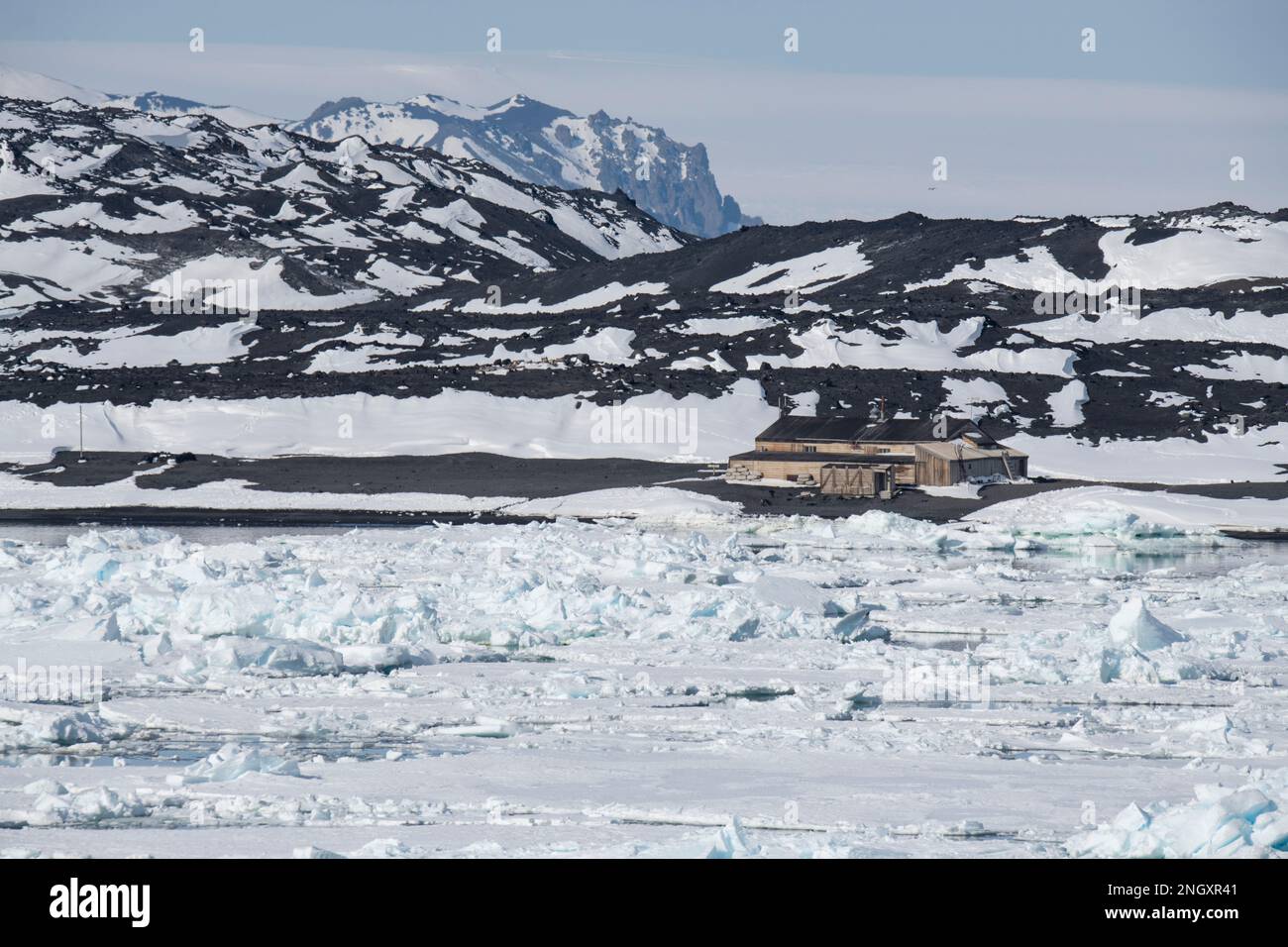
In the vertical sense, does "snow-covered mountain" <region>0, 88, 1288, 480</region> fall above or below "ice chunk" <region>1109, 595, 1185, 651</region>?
above

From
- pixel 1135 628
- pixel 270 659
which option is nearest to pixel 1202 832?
pixel 1135 628

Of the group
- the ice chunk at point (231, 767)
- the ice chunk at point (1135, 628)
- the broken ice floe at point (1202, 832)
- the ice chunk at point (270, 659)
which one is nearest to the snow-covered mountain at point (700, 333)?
the ice chunk at point (1135, 628)

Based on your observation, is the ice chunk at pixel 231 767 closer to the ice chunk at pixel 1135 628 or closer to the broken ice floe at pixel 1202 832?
→ the broken ice floe at pixel 1202 832

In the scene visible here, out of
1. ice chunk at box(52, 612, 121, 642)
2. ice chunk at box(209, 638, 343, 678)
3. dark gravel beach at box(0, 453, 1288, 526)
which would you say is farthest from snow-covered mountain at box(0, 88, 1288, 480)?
ice chunk at box(209, 638, 343, 678)

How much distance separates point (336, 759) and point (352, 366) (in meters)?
89.9

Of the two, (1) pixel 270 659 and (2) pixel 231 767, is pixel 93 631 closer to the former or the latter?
(1) pixel 270 659

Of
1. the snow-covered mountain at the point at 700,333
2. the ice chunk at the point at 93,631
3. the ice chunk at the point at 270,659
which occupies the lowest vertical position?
the ice chunk at the point at 270,659

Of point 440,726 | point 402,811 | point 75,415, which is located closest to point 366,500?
point 75,415

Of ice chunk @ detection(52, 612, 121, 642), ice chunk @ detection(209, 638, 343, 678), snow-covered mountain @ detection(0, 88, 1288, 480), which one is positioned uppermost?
snow-covered mountain @ detection(0, 88, 1288, 480)

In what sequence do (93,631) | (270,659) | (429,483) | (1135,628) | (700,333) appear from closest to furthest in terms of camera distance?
(270,659), (1135,628), (93,631), (429,483), (700,333)

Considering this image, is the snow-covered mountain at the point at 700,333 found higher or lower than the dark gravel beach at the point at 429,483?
higher

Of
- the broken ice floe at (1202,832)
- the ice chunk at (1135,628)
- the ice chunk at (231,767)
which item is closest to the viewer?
the broken ice floe at (1202,832)

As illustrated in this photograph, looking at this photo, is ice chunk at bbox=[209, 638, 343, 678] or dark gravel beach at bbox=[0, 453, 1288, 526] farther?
dark gravel beach at bbox=[0, 453, 1288, 526]

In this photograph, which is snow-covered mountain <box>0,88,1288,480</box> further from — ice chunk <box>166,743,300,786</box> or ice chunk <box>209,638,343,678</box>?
ice chunk <box>166,743,300,786</box>
